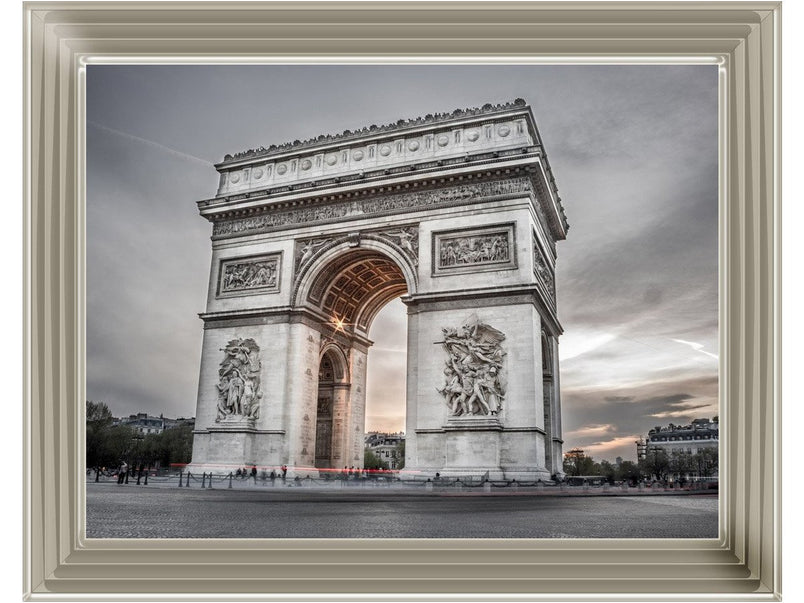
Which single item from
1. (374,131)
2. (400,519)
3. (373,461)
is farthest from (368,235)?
(373,461)

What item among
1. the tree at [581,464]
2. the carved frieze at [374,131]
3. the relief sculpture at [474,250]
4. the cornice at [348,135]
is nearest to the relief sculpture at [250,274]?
the cornice at [348,135]

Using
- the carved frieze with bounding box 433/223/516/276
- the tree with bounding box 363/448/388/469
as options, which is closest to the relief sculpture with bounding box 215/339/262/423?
the carved frieze with bounding box 433/223/516/276

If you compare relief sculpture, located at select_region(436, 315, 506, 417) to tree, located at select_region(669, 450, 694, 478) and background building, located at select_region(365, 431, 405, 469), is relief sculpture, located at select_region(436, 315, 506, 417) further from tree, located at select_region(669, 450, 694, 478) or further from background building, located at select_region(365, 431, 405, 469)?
background building, located at select_region(365, 431, 405, 469)

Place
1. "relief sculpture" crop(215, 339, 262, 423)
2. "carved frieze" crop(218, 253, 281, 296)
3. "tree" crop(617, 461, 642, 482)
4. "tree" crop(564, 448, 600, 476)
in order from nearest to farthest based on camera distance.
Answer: "tree" crop(617, 461, 642, 482) < "tree" crop(564, 448, 600, 476) < "relief sculpture" crop(215, 339, 262, 423) < "carved frieze" crop(218, 253, 281, 296)

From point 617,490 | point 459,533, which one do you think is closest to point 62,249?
point 459,533

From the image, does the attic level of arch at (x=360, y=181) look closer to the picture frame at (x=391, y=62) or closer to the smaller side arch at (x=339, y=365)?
the smaller side arch at (x=339, y=365)

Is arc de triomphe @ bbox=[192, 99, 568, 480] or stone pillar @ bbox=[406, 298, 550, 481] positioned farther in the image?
arc de triomphe @ bbox=[192, 99, 568, 480]
